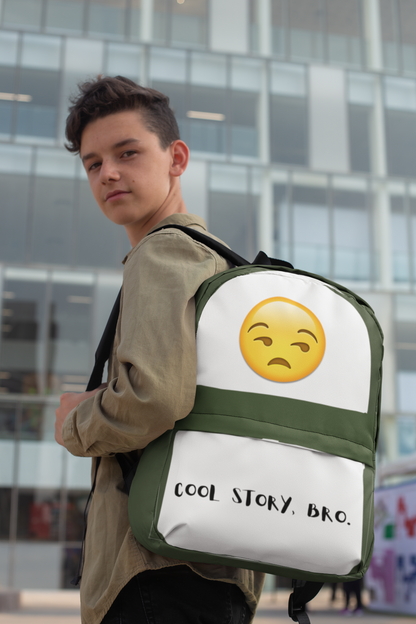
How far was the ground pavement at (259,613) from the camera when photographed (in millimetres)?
10227

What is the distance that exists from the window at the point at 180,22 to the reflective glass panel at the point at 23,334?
7.23 metres

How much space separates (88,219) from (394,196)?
26.6 ft

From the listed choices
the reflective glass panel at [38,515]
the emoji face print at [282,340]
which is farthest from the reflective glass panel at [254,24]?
the emoji face print at [282,340]

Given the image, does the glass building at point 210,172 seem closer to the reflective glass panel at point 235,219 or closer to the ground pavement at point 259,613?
the reflective glass panel at point 235,219

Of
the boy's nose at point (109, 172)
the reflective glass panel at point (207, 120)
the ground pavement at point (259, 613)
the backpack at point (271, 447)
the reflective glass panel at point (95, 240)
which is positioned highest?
the reflective glass panel at point (207, 120)

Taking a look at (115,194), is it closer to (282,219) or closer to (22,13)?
(282,219)

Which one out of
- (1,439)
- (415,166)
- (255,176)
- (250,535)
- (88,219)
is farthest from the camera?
(415,166)

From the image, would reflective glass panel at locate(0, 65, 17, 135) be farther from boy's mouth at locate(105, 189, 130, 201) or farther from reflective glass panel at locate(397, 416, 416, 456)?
boy's mouth at locate(105, 189, 130, 201)

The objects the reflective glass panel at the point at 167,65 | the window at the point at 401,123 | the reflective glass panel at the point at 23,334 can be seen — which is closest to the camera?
the reflective glass panel at the point at 23,334

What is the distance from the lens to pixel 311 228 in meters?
17.1

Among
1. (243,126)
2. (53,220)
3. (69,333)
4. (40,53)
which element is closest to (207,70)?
(243,126)

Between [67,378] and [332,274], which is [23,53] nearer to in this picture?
[67,378]

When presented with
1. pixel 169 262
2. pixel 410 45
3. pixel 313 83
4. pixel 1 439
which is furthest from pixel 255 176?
pixel 169 262

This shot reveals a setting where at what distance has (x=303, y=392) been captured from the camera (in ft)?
3.87
